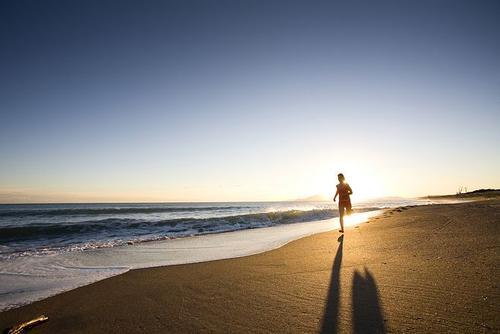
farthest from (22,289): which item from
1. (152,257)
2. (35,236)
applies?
(35,236)

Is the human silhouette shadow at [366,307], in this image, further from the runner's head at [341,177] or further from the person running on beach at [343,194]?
the runner's head at [341,177]

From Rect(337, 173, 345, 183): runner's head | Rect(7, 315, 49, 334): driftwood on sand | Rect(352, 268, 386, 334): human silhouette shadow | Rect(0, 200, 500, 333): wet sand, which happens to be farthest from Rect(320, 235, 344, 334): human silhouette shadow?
Rect(337, 173, 345, 183): runner's head

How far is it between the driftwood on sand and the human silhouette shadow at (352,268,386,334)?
10.6ft

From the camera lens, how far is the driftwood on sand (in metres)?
3.00

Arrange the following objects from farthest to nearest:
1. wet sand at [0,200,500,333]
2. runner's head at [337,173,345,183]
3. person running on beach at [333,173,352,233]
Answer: runner's head at [337,173,345,183] < person running on beach at [333,173,352,233] < wet sand at [0,200,500,333]

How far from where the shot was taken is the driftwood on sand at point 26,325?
9.86 feet

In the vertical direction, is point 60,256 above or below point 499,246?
below

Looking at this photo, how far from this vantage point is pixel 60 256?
8039 millimetres

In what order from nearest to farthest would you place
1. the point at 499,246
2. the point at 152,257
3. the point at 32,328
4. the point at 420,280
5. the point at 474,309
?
the point at 474,309 → the point at 32,328 → the point at 420,280 → the point at 499,246 → the point at 152,257

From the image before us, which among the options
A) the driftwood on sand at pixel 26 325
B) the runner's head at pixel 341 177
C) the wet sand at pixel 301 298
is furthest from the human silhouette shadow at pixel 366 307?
the runner's head at pixel 341 177

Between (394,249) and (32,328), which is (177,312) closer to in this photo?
(32,328)

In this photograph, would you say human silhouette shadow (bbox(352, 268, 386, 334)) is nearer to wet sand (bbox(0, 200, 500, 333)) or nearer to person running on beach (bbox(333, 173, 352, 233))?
wet sand (bbox(0, 200, 500, 333))

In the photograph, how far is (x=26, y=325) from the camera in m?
3.13

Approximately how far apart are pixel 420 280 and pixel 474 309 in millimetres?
985
